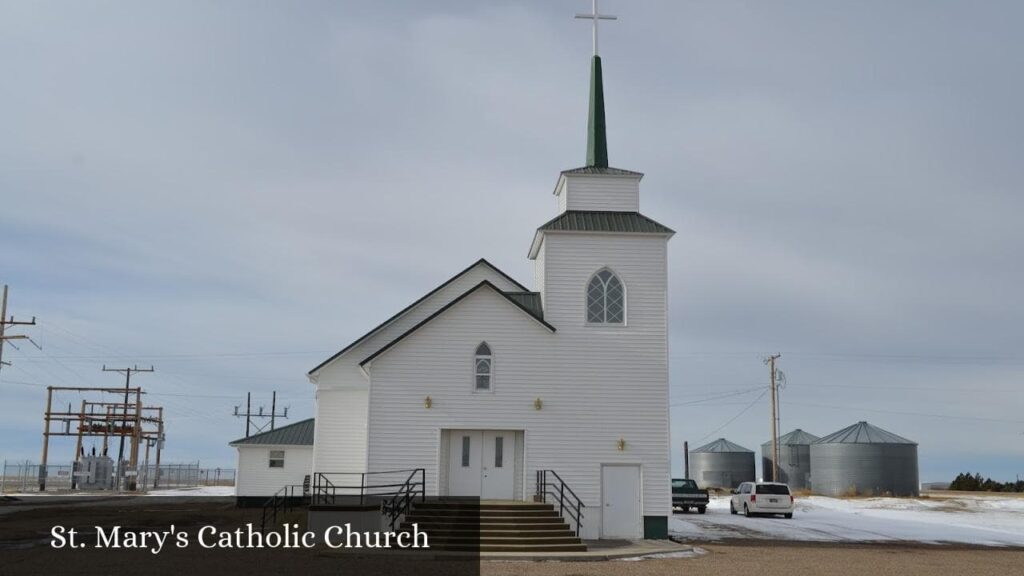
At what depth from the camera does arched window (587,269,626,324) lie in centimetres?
2641

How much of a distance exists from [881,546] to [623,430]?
6845mm

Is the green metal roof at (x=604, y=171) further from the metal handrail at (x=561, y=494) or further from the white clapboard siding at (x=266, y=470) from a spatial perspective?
the white clapboard siding at (x=266, y=470)

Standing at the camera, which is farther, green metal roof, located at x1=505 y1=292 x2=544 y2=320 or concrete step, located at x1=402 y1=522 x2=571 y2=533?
green metal roof, located at x1=505 y1=292 x2=544 y2=320

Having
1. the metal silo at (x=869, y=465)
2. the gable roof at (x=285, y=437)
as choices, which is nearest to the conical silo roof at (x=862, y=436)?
the metal silo at (x=869, y=465)

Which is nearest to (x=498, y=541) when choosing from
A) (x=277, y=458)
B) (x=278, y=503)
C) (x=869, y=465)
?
(x=278, y=503)

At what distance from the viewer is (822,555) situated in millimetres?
21797

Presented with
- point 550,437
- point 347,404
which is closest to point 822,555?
point 550,437

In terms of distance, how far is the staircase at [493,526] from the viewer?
71.6 ft

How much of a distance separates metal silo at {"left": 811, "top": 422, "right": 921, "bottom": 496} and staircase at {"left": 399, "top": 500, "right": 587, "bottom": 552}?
1628 inches

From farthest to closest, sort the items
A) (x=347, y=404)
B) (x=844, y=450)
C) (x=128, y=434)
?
(x=128, y=434) → (x=844, y=450) → (x=347, y=404)

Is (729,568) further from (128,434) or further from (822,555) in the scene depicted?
(128,434)

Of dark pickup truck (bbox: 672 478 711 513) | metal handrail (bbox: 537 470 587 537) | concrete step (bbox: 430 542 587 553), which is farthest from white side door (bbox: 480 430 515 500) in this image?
dark pickup truck (bbox: 672 478 711 513)

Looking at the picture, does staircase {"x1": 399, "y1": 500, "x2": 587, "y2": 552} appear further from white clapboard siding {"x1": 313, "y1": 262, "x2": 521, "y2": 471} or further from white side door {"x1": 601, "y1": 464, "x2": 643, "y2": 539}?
white clapboard siding {"x1": 313, "y1": 262, "x2": 521, "y2": 471}

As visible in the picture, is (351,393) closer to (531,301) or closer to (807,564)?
(531,301)
